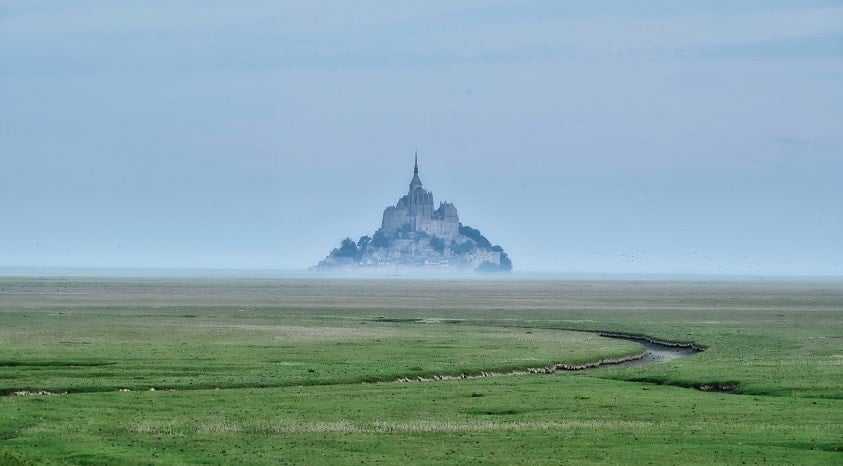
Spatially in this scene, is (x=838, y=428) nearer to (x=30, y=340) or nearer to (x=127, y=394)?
(x=127, y=394)

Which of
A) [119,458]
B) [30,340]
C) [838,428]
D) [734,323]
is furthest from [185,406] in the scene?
[734,323]

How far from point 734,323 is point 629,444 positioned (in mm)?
79268

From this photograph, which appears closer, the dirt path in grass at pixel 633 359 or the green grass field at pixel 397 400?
the green grass field at pixel 397 400

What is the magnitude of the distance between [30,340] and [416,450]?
4851 centimetres

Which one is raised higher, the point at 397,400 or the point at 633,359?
the point at 633,359

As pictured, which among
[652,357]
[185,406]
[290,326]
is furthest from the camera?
[290,326]

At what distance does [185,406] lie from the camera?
45688mm

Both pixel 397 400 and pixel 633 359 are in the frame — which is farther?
pixel 633 359

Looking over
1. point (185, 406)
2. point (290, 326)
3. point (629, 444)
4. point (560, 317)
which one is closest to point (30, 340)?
point (290, 326)

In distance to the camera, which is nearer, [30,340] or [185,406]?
[185,406]

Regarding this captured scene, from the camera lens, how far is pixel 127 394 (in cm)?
4916

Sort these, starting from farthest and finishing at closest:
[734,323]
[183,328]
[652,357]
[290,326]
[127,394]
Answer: [734,323] → [290,326] → [183,328] → [652,357] → [127,394]

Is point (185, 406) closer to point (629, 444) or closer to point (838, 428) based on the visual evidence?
point (629, 444)

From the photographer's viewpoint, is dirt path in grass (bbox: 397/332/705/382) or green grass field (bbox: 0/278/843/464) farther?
dirt path in grass (bbox: 397/332/705/382)
